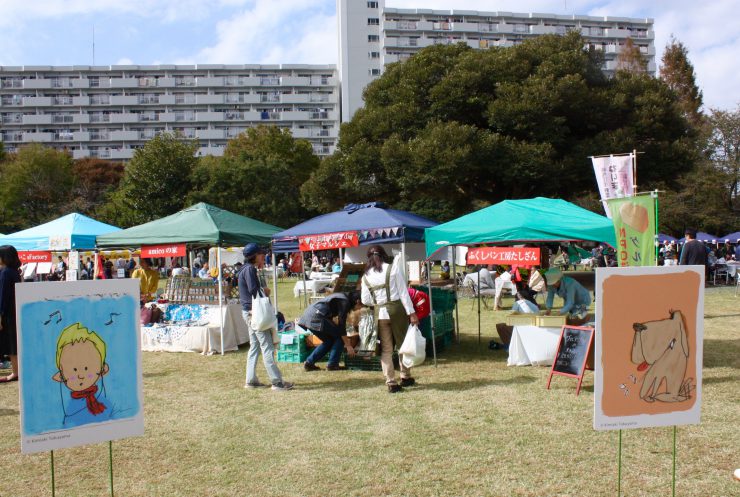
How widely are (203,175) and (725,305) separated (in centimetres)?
2747

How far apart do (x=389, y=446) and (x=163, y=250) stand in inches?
252

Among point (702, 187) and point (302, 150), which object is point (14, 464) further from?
point (302, 150)

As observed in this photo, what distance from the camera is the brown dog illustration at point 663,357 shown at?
9.66ft

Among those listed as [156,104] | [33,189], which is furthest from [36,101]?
[33,189]

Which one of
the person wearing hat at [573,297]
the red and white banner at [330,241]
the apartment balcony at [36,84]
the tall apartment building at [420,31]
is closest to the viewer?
the person wearing hat at [573,297]

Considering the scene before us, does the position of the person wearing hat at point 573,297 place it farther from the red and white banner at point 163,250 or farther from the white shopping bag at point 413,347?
the red and white banner at point 163,250

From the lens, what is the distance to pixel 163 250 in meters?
9.48

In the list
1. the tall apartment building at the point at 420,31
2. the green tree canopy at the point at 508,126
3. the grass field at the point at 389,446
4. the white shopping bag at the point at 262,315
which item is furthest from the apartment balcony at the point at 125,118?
the white shopping bag at the point at 262,315

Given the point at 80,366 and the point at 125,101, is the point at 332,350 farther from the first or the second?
the point at 125,101

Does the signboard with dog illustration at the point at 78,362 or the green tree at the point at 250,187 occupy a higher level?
the green tree at the point at 250,187

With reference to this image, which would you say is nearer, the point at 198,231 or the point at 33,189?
the point at 198,231

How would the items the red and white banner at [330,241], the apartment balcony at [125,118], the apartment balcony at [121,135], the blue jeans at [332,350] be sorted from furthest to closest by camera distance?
the apartment balcony at [121,135]
the apartment balcony at [125,118]
the red and white banner at [330,241]
the blue jeans at [332,350]

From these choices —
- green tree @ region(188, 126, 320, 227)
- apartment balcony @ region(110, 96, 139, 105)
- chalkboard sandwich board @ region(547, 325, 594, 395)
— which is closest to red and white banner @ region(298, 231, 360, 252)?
chalkboard sandwich board @ region(547, 325, 594, 395)

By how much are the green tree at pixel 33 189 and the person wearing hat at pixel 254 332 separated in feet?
133
